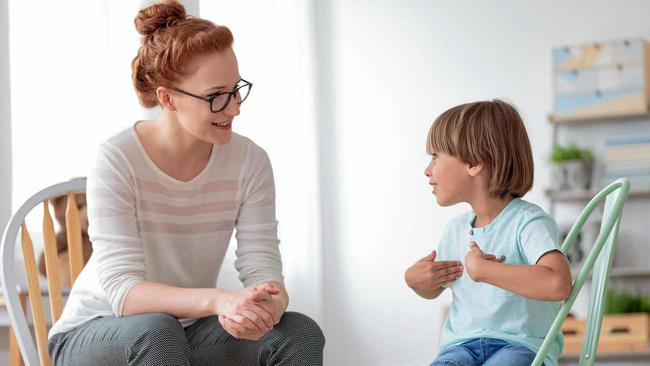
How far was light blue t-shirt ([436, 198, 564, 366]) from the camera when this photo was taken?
1.76 m

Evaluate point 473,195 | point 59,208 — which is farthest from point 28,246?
point 59,208

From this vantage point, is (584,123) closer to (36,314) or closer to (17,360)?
(17,360)

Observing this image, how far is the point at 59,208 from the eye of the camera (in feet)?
11.1

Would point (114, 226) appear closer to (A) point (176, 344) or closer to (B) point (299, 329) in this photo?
(A) point (176, 344)

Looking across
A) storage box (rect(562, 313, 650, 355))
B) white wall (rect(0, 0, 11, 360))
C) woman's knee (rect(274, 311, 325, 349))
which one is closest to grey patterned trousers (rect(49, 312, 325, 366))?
woman's knee (rect(274, 311, 325, 349))

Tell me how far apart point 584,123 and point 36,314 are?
10.2 feet

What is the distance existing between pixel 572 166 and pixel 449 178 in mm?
2636

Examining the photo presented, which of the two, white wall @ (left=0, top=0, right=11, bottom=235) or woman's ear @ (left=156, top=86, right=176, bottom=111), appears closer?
woman's ear @ (left=156, top=86, right=176, bottom=111)

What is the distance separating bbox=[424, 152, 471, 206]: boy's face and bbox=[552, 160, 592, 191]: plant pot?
103 inches

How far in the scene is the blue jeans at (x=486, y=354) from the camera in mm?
1710

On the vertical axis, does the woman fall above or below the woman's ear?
below

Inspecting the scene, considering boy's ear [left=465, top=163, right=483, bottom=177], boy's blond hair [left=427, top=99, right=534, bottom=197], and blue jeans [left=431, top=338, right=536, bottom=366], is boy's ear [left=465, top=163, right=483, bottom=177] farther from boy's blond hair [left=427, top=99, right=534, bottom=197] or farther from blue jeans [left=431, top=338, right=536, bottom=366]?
blue jeans [left=431, top=338, right=536, bottom=366]

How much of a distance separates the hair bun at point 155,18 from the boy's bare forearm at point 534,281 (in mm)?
808

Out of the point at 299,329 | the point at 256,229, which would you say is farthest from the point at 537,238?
the point at 256,229
